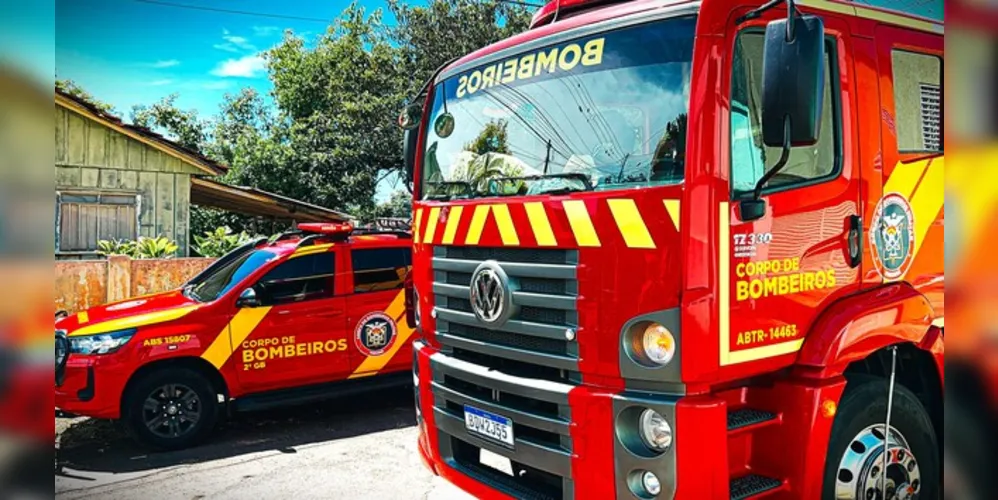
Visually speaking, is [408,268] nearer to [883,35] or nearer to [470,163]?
[470,163]

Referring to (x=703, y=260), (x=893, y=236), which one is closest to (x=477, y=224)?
(x=703, y=260)

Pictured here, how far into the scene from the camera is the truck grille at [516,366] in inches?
127

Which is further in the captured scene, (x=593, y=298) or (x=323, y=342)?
(x=323, y=342)

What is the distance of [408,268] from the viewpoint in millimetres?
7422

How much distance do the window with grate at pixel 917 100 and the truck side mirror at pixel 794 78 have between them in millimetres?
1198

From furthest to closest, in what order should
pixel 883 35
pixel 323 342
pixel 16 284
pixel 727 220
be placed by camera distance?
1. pixel 323 342
2. pixel 883 35
3. pixel 727 220
4. pixel 16 284

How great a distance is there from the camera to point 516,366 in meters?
3.56

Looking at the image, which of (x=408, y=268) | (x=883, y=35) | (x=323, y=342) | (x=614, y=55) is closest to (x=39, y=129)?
(x=614, y=55)

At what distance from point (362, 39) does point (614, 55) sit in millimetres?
22849

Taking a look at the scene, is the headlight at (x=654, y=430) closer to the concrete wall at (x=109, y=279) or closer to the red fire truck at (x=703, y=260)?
the red fire truck at (x=703, y=260)

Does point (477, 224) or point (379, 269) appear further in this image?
point (379, 269)

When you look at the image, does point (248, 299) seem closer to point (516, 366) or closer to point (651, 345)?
point (516, 366)

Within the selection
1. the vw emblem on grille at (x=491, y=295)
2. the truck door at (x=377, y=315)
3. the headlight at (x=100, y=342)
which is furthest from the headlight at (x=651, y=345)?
the headlight at (x=100, y=342)

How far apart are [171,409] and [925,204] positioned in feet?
19.8
